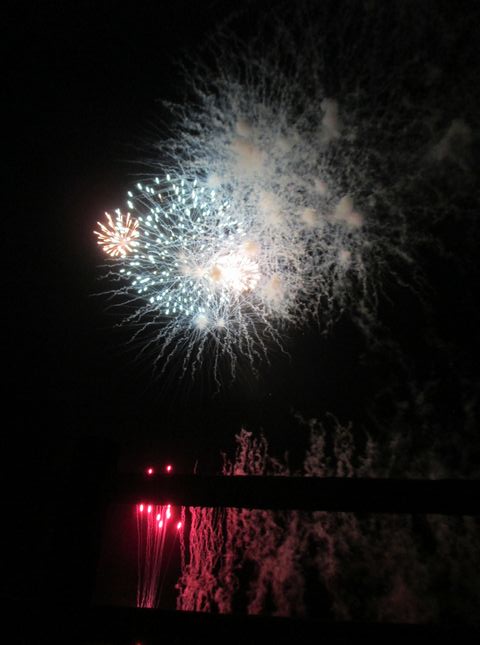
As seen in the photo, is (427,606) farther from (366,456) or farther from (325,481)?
(325,481)

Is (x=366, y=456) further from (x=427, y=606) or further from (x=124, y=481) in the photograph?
(x=124, y=481)

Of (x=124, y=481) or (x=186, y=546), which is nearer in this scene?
(x=124, y=481)

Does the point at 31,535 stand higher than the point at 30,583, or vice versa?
the point at 31,535

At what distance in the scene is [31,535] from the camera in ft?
4.67

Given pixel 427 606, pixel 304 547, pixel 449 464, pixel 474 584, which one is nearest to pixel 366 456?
pixel 304 547

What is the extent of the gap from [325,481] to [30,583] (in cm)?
100

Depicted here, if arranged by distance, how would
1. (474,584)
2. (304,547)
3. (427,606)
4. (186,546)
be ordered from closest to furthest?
(304,547) → (427,606) → (474,584) → (186,546)

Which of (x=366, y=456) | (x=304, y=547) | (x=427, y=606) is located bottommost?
(x=427, y=606)

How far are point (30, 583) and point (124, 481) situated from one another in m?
0.45

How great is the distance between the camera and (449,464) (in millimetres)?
12422

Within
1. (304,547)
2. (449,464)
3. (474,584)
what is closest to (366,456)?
(304,547)

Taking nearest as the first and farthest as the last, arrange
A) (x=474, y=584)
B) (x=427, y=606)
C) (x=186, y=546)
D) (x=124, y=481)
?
1. (x=124, y=481)
2. (x=427, y=606)
3. (x=474, y=584)
4. (x=186, y=546)

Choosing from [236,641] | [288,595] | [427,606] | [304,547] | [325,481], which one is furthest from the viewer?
[427,606]

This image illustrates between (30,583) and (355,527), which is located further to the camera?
(355,527)
